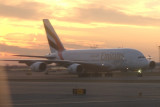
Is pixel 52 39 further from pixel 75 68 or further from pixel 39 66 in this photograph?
pixel 75 68

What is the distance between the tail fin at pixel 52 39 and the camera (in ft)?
220

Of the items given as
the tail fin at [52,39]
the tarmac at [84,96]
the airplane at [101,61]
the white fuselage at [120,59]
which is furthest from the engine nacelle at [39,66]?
the tarmac at [84,96]

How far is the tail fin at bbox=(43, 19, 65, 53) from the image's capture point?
66.9 meters

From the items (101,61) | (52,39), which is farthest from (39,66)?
(52,39)

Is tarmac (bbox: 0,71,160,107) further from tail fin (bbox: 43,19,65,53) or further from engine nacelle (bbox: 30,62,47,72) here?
tail fin (bbox: 43,19,65,53)

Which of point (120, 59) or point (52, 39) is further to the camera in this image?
point (52, 39)

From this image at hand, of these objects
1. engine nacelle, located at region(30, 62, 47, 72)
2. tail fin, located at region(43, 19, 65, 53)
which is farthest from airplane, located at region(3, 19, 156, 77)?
tail fin, located at region(43, 19, 65, 53)

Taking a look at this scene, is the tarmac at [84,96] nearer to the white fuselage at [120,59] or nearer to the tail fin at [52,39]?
the white fuselage at [120,59]

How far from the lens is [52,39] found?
68375 millimetres

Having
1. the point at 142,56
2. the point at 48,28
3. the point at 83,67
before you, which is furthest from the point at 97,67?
the point at 48,28

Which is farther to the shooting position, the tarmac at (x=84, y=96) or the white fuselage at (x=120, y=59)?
the white fuselage at (x=120, y=59)

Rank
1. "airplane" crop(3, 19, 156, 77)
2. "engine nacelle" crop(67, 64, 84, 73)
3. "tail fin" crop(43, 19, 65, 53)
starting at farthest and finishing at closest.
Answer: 1. "tail fin" crop(43, 19, 65, 53)
2. "airplane" crop(3, 19, 156, 77)
3. "engine nacelle" crop(67, 64, 84, 73)

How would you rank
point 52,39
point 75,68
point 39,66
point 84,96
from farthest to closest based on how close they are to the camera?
1. point 52,39
2. point 39,66
3. point 75,68
4. point 84,96

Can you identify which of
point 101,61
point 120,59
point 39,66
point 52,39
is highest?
point 52,39
